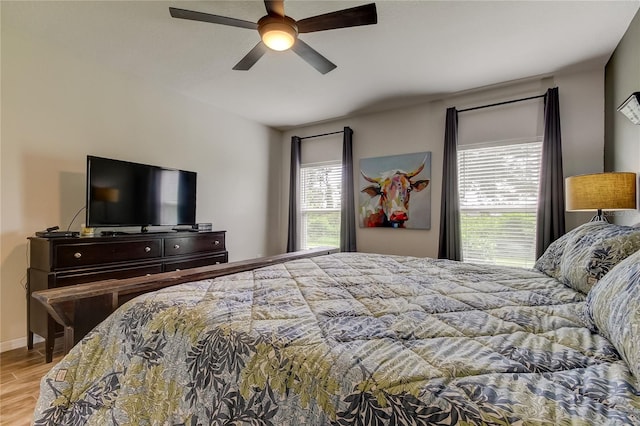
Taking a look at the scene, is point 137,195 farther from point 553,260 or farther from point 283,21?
point 553,260

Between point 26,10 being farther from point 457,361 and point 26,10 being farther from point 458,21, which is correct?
point 457,361

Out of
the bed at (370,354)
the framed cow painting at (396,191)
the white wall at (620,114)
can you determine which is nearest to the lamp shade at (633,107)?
the white wall at (620,114)

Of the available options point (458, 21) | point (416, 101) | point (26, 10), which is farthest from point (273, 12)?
point (416, 101)

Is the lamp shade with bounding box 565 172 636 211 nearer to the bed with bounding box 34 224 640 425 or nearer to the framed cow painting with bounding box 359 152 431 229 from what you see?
the bed with bounding box 34 224 640 425

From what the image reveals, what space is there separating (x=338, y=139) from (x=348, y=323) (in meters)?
3.95

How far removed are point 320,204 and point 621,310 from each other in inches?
163

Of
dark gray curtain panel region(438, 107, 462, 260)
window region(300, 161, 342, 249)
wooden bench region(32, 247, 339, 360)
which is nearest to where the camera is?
wooden bench region(32, 247, 339, 360)

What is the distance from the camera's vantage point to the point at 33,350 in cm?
251

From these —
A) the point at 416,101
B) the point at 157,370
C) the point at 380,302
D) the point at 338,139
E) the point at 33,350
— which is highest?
the point at 416,101

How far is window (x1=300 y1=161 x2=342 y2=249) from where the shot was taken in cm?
471

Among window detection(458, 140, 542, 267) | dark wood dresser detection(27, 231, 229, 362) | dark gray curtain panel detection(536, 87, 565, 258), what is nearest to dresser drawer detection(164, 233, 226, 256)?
dark wood dresser detection(27, 231, 229, 362)

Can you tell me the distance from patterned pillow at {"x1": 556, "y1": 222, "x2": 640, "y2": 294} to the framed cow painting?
2245 millimetres

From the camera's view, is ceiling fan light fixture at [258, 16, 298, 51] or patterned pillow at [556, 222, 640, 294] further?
ceiling fan light fixture at [258, 16, 298, 51]

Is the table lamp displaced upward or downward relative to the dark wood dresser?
upward
